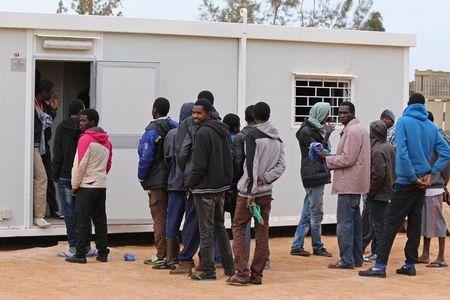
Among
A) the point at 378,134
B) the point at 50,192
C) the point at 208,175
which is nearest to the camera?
the point at 208,175

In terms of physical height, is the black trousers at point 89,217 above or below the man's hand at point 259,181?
below

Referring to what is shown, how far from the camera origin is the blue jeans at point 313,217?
31.8 feet

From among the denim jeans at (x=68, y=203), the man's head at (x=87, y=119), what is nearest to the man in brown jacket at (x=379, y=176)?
the man's head at (x=87, y=119)

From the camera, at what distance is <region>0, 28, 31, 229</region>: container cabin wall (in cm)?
990

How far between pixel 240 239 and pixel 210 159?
0.83 meters

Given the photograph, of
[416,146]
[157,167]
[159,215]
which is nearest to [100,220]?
[159,215]

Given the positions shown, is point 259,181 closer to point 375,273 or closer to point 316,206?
point 375,273

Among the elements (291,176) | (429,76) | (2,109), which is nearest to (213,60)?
(291,176)

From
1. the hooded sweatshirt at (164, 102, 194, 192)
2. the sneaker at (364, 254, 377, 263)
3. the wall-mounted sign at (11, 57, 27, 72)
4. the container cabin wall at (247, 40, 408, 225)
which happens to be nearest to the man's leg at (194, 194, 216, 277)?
the hooded sweatshirt at (164, 102, 194, 192)

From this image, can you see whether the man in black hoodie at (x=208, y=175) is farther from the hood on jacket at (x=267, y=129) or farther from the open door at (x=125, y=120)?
the open door at (x=125, y=120)

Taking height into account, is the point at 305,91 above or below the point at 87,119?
above

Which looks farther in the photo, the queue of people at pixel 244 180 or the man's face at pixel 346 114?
the man's face at pixel 346 114

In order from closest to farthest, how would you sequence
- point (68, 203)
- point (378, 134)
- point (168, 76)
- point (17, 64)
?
1. point (378, 134)
2. point (68, 203)
3. point (17, 64)
4. point (168, 76)

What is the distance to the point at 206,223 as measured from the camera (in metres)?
7.97
